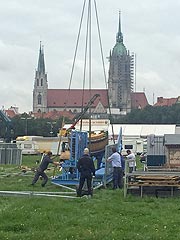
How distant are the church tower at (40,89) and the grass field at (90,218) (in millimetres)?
171704

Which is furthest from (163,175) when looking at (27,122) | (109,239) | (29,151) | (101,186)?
(27,122)

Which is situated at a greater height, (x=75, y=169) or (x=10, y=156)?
(x=10, y=156)

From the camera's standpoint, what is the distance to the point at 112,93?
176m

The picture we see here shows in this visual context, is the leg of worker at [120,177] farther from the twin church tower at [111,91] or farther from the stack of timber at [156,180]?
the twin church tower at [111,91]

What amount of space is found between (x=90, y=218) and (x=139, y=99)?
179 meters

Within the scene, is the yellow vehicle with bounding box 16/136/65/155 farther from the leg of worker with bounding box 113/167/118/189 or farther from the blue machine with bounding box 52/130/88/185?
the leg of worker with bounding box 113/167/118/189

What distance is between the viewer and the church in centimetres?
17238

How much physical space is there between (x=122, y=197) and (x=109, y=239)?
25.6 ft

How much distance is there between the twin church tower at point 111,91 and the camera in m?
173

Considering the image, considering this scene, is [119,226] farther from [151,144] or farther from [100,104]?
[100,104]

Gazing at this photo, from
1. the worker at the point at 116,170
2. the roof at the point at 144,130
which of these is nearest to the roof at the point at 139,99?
the roof at the point at 144,130

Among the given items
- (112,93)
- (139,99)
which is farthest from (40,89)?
(139,99)

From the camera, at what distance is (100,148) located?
28.3 meters

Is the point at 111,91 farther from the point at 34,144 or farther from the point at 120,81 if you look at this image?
the point at 34,144
